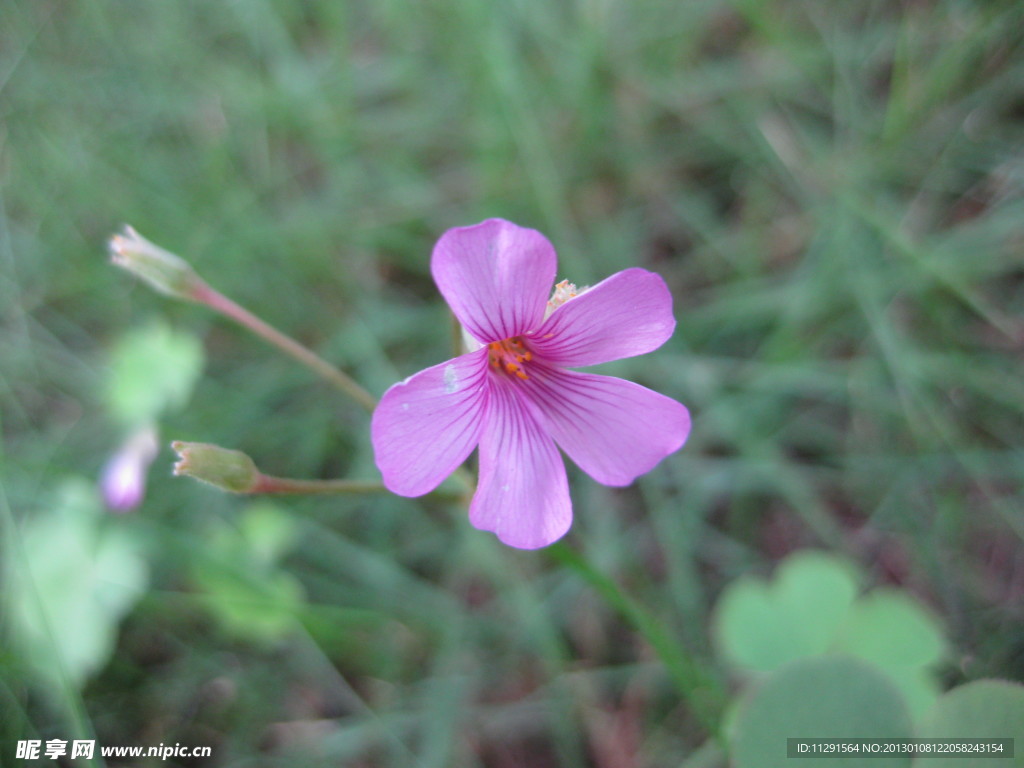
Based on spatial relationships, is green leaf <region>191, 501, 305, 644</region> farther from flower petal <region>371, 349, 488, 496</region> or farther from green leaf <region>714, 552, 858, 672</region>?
green leaf <region>714, 552, 858, 672</region>

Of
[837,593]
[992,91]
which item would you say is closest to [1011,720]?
[837,593]

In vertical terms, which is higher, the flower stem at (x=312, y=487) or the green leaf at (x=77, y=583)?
the green leaf at (x=77, y=583)

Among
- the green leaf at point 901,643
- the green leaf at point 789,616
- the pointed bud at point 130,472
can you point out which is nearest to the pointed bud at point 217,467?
the pointed bud at point 130,472

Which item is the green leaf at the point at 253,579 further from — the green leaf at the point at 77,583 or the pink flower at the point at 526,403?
the pink flower at the point at 526,403

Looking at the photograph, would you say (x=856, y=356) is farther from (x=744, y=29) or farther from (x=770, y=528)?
(x=744, y=29)

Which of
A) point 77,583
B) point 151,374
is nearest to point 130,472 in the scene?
point 151,374

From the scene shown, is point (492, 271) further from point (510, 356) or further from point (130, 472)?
point (130, 472)
